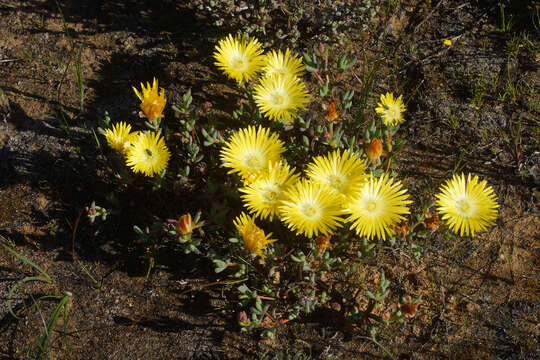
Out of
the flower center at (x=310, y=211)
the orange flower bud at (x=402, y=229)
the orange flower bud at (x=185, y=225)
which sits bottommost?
the orange flower bud at (x=185, y=225)

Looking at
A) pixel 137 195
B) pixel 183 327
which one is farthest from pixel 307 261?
pixel 137 195

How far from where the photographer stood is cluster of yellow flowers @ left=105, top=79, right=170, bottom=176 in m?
2.54

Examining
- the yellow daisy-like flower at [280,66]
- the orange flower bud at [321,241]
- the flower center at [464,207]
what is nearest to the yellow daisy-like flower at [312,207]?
the orange flower bud at [321,241]

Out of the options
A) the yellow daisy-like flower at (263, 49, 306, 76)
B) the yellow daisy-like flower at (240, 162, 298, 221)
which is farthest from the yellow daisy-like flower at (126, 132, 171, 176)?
the yellow daisy-like flower at (263, 49, 306, 76)

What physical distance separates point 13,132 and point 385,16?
307 cm

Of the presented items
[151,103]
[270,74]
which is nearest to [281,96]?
[270,74]

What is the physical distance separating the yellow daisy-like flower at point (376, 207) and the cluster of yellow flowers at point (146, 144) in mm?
1214

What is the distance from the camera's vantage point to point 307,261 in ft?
8.41

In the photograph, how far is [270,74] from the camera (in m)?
2.67

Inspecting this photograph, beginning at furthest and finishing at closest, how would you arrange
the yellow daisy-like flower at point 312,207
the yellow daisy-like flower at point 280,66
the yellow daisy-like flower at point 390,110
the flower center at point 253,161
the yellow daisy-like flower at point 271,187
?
the yellow daisy-like flower at point 390,110, the yellow daisy-like flower at point 280,66, the flower center at point 253,161, the yellow daisy-like flower at point 271,187, the yellow daisy-like flower at point 312,207

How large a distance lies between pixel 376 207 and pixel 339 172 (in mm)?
290

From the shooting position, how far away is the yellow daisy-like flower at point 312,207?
7.14 ft

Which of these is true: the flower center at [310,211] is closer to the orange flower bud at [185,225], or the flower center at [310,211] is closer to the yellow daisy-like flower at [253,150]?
the yellow daisy-like flower at [253,150]

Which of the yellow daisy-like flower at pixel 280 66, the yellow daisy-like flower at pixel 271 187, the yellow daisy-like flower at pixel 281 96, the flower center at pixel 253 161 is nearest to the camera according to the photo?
the yellow daisy-like flower at pixel 271 187
